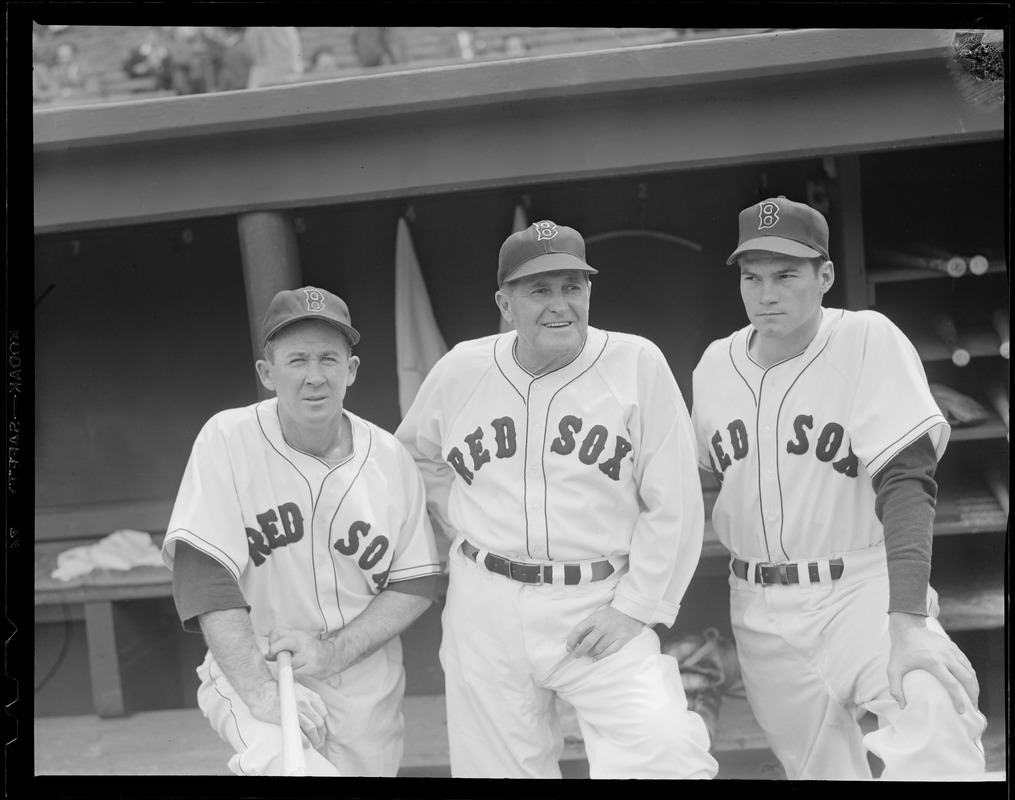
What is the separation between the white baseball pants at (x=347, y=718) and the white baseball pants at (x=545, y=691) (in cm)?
16

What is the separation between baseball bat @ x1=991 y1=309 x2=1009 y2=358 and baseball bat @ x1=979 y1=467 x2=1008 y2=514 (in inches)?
15.1

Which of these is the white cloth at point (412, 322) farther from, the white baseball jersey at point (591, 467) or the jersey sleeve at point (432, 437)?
the white baseball jersey at point (591, 467)

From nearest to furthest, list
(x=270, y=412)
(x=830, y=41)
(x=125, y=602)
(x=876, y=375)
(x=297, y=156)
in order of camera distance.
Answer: (x=876, y=375), (x=270, y=412), (x=830, y=41), (x=297, y=156), (x=125, y=602)

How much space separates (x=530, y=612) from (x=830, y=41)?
5.66 ft

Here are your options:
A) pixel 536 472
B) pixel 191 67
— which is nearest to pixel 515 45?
pixel 191 67

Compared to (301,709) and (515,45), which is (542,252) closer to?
(301,709)

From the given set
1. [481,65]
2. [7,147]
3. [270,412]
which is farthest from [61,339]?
[481,65]

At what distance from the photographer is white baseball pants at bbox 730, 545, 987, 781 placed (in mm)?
2199

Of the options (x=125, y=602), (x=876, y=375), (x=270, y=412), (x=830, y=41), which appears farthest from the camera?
(x=125, y=602)

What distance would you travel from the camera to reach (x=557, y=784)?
7.88 ft

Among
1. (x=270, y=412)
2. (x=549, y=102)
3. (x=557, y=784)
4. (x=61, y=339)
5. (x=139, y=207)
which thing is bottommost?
(x=557, y=784)

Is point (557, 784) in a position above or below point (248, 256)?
below

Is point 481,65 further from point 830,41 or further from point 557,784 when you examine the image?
point 557,784

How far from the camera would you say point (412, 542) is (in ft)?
8.20
